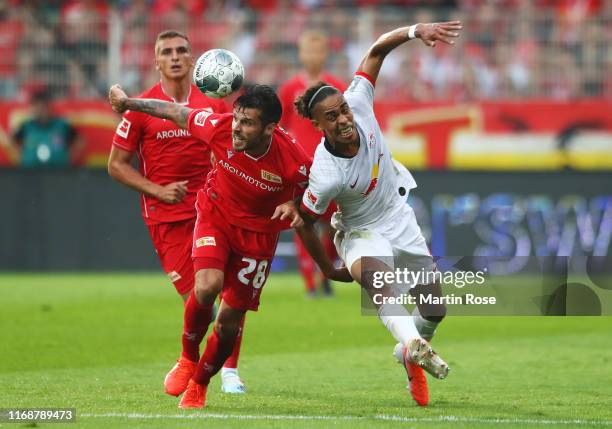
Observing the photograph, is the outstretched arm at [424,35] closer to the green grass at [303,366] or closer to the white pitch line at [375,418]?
the green grass at [303,366]

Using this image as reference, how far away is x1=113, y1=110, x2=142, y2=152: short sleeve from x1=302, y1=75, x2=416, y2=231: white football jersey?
6.35 ft

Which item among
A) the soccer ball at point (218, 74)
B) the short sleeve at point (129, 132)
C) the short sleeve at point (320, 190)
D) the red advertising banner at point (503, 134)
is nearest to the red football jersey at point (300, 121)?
the red advertising banner at point (503, 134)

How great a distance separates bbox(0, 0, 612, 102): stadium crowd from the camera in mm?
20359

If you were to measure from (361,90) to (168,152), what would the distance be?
75.7 inches

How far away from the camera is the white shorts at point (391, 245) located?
26.8ft

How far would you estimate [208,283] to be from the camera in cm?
783

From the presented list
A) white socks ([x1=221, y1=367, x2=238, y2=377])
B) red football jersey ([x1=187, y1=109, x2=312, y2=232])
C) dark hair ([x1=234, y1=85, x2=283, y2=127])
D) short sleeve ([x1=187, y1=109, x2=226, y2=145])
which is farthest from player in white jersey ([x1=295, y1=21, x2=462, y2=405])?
white socks ([x1=221, y1=367, x2=238, y2=377])

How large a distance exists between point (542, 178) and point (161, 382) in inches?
465

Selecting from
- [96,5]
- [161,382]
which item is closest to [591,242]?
[96,5]

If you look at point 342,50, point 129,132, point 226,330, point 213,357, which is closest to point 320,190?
point 226,330

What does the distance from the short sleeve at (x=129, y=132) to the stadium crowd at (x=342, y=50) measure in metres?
11.1

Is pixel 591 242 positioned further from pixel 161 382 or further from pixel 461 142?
pixel 161 382

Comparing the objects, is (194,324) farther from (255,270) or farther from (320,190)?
(320,190)

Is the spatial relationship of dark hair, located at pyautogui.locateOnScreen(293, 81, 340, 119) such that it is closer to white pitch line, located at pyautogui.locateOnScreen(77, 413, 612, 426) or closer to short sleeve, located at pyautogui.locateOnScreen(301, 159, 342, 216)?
short sleeve, located at pyautogui.locateOnScreen(301, 159, 342, 216)
